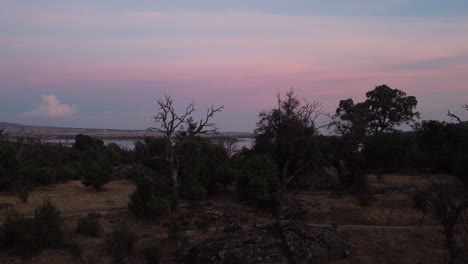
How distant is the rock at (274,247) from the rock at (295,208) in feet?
15.8

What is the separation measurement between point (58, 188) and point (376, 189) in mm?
19204

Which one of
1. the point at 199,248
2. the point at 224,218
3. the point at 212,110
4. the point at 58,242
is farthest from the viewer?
the point at 212,110

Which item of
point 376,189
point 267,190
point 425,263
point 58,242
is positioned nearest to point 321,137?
point 376,189

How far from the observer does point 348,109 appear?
4312 cm

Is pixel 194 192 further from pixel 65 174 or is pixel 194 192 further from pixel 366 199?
pixel 65 174

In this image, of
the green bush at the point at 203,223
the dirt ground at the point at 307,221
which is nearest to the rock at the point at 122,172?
the dirt ground at the point at 307,221

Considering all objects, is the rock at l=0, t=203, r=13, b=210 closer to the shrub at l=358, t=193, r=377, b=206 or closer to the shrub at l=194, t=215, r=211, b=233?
A: the shrub at l=194, t=215, r=211, b=233

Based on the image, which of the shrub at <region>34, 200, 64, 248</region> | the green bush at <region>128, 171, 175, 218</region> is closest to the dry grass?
the green bush at <region>128, 171, 175, 218</region>

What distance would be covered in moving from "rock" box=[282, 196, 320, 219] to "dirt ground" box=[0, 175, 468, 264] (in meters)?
0.29

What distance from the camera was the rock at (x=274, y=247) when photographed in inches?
400

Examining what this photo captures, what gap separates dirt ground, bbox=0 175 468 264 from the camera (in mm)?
11695

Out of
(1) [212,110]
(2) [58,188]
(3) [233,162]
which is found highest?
(1) [212,110]

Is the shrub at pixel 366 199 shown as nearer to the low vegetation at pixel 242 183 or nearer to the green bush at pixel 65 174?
the low vegetation at pixel 242 183

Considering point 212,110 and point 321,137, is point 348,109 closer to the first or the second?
point 321,137
